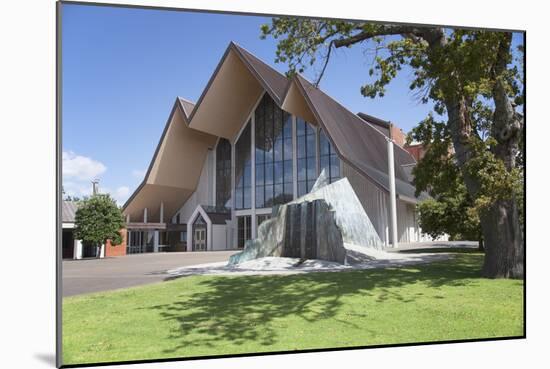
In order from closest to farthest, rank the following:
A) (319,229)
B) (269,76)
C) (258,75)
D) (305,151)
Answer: (319,229) → (269,76) → (258,75) → (305,151)

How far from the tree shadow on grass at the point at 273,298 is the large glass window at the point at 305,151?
239cm

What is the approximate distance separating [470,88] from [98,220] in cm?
485

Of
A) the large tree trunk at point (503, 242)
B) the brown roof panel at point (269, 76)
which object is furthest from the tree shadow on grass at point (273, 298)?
the brown roof panel at point (269, 76)

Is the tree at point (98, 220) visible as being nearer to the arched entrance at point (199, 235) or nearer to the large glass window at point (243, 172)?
the arched entrance at point (199, 235)

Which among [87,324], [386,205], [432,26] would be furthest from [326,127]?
[87,324]

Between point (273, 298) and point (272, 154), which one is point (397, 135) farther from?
point (273, 298)

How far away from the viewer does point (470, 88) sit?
20.0ft

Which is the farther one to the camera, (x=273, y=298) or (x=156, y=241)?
(x=156, y=241)

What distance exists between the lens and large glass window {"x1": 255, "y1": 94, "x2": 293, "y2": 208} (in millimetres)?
7984

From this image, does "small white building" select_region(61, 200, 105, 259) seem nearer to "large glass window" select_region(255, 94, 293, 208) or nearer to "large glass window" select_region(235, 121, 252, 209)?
"large glass window" select_region(235, 121, 252, 209)

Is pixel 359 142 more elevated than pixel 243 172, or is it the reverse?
pixel 359 142

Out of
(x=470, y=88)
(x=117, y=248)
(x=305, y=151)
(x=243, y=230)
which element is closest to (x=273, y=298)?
(x=243, y=230)

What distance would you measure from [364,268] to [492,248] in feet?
5.94

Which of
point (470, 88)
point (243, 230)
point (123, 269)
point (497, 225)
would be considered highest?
point (470, 88)
